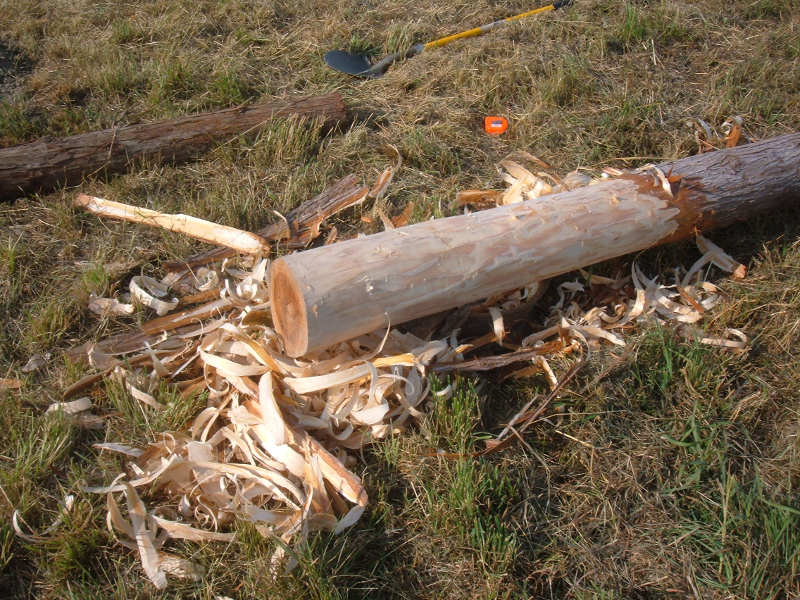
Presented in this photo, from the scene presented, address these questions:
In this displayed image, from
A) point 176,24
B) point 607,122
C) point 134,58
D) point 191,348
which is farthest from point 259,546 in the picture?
point 176,24

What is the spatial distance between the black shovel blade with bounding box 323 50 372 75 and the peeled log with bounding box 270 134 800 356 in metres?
2.42

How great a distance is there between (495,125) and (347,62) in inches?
51.8

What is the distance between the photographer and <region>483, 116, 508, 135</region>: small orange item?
4.55 m

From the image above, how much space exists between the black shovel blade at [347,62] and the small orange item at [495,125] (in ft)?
3.64

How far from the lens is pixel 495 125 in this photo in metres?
4.57

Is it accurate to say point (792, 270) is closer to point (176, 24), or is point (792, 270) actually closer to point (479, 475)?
point (479, 475)

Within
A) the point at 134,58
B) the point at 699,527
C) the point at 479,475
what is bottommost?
the point at 699,527

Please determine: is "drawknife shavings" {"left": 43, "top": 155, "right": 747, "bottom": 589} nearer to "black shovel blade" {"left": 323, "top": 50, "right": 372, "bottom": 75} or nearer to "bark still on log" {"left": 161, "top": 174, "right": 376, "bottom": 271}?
"bark still on log" {"left": 161, "top": 174, "right": 376, "bottom": 271}

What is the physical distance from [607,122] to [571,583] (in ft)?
10.0

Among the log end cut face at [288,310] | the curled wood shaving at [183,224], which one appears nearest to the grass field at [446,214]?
the curled wood shaving at [183,224]

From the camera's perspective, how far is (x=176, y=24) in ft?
17.7

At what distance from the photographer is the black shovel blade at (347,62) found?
16.6 ft

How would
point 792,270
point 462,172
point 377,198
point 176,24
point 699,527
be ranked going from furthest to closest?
1. point 176,24
2. point 462,172
3. point 377,198
4. point 792,270
5. point 699,527

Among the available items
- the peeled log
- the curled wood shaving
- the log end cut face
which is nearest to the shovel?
the curled wood shaving
